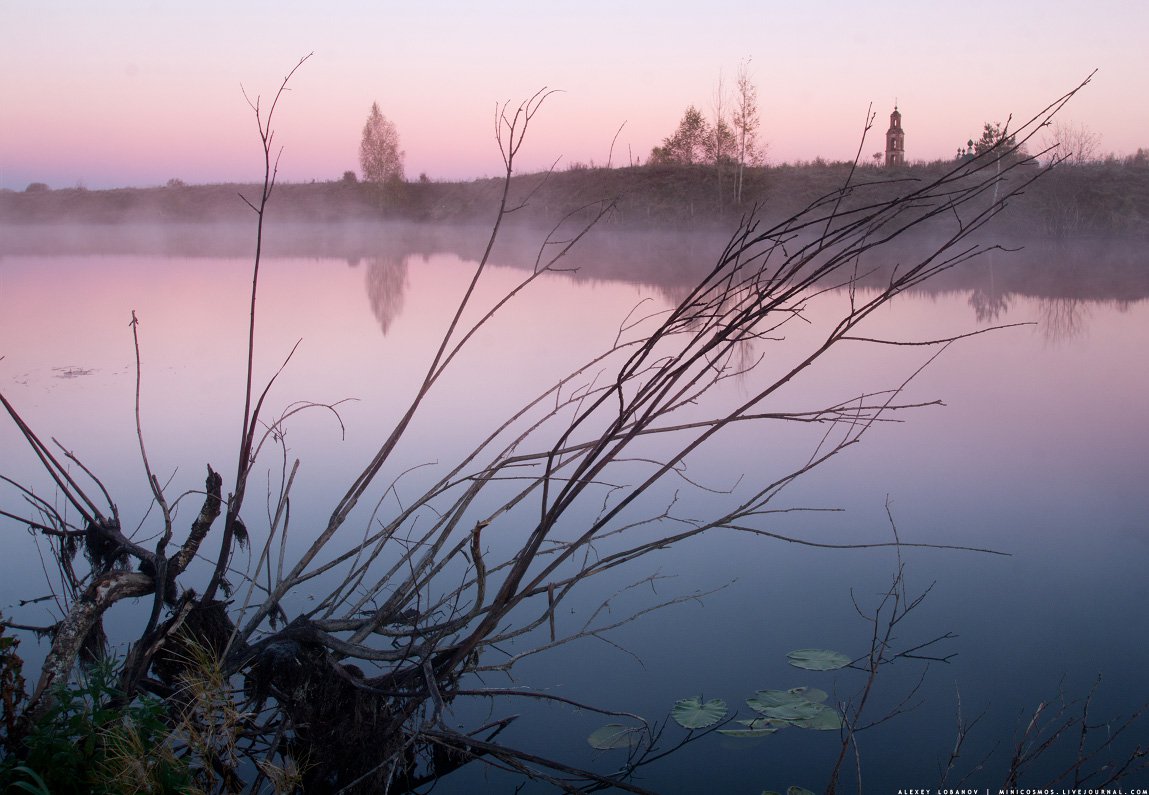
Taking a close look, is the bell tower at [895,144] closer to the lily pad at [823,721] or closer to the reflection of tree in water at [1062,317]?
the reflection of tree in water at [1062,317]

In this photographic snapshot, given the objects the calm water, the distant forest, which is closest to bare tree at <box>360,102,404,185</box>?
the distant forest

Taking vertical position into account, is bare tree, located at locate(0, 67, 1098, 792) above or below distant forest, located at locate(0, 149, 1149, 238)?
below

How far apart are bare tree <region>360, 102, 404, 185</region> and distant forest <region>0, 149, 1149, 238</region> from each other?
53cm

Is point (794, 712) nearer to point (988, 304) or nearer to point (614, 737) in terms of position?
point (614, 737)

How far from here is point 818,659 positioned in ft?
7.89

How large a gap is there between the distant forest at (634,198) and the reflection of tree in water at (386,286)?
8.71 ft

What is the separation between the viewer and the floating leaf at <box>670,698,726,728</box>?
215cm

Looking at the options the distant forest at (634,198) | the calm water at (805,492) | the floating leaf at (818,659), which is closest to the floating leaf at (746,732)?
the calm water at (805,492)

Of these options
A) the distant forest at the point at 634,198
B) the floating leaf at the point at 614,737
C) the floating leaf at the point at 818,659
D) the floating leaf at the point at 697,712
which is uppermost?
the distant forest at the point at 634,198

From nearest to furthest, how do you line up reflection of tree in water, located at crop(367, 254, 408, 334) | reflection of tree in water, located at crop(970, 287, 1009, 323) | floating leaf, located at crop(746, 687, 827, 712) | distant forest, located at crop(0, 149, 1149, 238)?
floating leaf, located at crop(746, 687, 827, 712) < reflection of tree in water, located at crop(970, 287, 1009, 323) < reflection of tree in water, located at crop(367, 254, 408, 334) < distant forest, located at crop(0, 149, 1149, 238)

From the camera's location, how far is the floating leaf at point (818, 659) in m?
2.37

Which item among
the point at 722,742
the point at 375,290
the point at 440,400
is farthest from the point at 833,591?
the point at 375,290

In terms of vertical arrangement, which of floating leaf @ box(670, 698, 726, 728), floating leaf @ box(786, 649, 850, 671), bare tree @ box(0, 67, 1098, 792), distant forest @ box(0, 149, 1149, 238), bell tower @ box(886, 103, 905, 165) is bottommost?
floating leaf @ box(670, 698, 726, 728)

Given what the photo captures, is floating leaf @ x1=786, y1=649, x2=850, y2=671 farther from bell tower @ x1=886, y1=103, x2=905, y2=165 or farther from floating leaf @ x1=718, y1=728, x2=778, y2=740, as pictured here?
bell tower @ x1=886, y1=103, x2=905, y2=165
